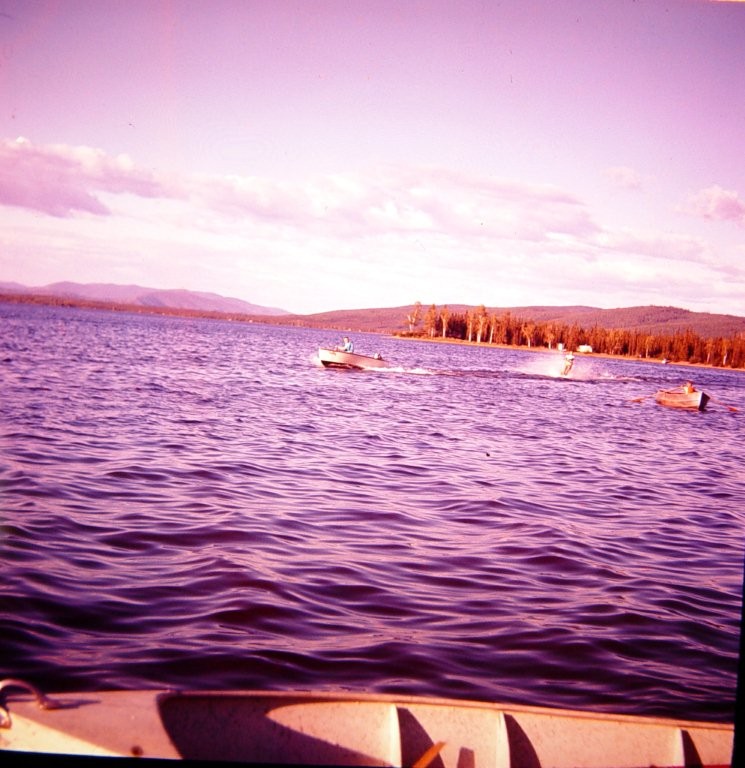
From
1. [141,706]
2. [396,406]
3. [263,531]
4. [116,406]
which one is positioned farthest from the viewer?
[396,406]

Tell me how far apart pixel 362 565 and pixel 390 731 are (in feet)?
13.2

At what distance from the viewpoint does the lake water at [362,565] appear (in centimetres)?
555

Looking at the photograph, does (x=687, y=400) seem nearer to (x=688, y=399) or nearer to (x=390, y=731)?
(x=688, y=399)

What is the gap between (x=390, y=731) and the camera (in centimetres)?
402

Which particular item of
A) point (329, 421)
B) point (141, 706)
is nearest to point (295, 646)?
point (141, 706)

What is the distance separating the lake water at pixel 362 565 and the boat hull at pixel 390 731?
123cm

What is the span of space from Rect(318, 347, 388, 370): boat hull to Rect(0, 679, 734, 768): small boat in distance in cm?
4657

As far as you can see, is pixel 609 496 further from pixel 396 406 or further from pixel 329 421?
pixel 396 406

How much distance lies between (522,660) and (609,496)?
27.9 ft

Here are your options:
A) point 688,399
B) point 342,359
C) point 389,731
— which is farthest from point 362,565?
point 342,359

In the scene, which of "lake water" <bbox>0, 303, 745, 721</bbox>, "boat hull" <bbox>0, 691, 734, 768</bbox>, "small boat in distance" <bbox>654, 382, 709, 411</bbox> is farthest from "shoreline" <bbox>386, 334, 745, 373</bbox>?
"boat hull" <bbox>0, 691, 734, 768</bbox>

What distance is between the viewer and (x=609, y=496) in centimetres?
1362

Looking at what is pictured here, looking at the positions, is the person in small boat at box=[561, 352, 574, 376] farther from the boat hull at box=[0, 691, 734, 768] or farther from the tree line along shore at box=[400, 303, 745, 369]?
the tree line along shore at box=[400, 303, 745, 369]

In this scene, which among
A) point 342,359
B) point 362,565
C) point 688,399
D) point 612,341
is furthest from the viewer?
point 612,341
